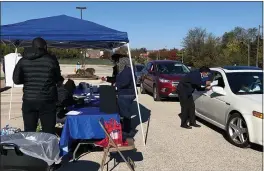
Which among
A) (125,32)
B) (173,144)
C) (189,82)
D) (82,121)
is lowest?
(173,144)

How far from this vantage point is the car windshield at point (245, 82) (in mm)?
7184

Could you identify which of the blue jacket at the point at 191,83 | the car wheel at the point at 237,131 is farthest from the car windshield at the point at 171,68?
the car wheel at the point at 237,131

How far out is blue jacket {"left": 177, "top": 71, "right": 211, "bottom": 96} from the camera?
805 cm

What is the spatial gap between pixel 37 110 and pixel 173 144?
3061 millimetres

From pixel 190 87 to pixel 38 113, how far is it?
4241 mm

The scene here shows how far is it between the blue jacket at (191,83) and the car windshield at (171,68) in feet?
18.0

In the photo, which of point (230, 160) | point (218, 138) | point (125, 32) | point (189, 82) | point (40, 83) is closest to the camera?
point (40, 83)

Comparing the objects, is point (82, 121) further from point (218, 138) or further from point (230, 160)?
point (218, 138)

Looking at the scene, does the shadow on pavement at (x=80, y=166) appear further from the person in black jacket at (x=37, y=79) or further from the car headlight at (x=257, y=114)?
the car headlight at (x=257, y=114)

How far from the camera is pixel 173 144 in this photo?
274 inches

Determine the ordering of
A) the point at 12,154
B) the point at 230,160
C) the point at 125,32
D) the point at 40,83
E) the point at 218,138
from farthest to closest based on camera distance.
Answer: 1. the point at 218,138
2. the point at 125,32
3. the point at 230,160
4. the point at 40,83
5. the point at 12,154

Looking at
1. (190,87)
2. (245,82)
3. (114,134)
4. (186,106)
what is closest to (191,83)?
(190,87)

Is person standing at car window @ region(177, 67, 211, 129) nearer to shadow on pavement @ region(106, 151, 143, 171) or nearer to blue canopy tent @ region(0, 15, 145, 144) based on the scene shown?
blue canopy tent @ region(0, 15, 145, 144)

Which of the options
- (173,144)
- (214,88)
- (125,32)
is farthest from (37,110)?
(214,88)
